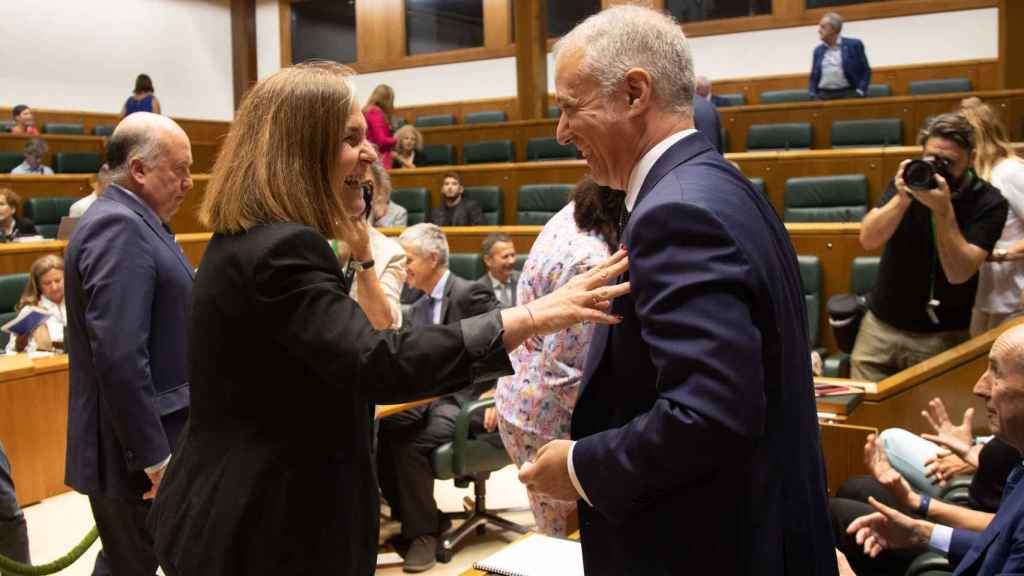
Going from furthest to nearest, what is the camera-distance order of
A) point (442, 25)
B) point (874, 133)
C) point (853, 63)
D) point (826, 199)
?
point (442, 25), point (853, 63), point (874, 133), point (826, 199)

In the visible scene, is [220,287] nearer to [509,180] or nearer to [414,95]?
[509,180]

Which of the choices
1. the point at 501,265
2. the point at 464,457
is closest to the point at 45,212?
the point at 501,265

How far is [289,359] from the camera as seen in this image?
50.9 inches

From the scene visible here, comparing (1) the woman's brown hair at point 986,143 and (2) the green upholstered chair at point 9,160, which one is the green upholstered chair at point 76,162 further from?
(1) the woman's brown hair at point 986,143

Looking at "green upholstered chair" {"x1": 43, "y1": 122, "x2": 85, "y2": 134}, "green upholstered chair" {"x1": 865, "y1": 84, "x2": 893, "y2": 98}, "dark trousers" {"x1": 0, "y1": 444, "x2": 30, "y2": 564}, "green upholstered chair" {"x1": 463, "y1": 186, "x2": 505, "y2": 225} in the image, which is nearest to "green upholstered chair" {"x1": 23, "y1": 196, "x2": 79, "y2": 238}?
"green upholstered chair" {"x1": 463, "y1": 186, "x2": 505, "y2": 225}

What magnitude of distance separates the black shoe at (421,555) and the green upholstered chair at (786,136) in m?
4.78

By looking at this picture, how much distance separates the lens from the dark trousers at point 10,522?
216cm

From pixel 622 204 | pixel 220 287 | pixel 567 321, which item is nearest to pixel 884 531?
pixel 622 204

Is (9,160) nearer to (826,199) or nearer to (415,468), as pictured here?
(415,468)

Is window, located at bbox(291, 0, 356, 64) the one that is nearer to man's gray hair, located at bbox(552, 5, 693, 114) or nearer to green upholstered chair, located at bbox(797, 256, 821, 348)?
green upholstered chair, located at bbox(797, 256, 821, 348)

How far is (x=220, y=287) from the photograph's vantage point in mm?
1295

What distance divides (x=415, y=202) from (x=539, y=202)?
1.05m

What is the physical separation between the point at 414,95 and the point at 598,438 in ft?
38.6

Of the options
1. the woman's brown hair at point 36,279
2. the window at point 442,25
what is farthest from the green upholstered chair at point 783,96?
the woman's brown hair at point 36,279
